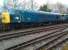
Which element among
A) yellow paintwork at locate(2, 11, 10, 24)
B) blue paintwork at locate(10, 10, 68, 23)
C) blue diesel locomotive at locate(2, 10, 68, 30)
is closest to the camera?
yellow paintwork at locate(2, 11, 10, 24)

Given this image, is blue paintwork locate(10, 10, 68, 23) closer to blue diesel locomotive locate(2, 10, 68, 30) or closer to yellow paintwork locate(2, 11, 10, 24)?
blue diesel locomotive locate(2, 10, 68, 30)

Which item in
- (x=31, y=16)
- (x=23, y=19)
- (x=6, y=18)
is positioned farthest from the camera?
(x=31, y=16)

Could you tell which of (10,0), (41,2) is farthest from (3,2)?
(41,2)

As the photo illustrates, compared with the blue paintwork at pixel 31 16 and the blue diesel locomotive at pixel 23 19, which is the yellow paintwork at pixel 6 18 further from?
the blue paintwork at pixel 31 16

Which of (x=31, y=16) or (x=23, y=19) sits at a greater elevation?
(x=31, y=16)

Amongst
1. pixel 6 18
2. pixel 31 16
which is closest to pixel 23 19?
pixel 31 16

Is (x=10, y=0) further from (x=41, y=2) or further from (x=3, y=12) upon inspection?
(x=41, y=2)

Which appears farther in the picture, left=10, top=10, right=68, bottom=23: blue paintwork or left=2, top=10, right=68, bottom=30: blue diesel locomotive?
left=10, top=10, right=68, bottom=23: blue paintwork

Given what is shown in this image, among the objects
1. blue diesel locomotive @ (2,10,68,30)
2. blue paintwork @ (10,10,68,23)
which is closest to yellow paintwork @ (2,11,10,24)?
blue diesel locomotive @ (2,10,68,30)

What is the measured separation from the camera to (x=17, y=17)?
21.3 metres

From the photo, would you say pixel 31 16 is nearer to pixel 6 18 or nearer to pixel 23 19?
pixel 23 19

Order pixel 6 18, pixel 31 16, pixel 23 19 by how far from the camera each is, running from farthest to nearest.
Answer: pixel 31 16, pixel 23 19, pixel 6 18

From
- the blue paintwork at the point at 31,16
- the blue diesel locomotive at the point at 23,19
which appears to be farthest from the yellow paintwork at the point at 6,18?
the blue paintwork at the point at 31,16

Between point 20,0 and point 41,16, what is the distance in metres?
3.64
